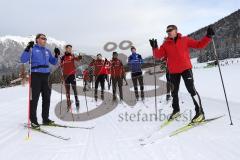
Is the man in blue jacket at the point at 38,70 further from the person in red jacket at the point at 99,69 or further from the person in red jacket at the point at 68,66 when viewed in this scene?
the person in red jacket at the point at 99,69

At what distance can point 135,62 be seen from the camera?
13.1m

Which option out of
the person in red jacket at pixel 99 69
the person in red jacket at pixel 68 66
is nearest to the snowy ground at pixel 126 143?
the person in red jacket at pixel 68 66

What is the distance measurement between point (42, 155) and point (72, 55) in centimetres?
629

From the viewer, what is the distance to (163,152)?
5.13 metres

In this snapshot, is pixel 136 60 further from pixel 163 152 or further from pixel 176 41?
pixel 163 152

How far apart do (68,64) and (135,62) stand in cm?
293

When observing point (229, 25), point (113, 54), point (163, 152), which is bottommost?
point (163, 152)

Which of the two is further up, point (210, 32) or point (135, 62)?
point (135, 62)

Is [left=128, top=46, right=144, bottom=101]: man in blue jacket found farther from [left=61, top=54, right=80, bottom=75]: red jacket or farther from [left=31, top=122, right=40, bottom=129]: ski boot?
[left=31, top=122, right=40, bottom=129]: ski boot

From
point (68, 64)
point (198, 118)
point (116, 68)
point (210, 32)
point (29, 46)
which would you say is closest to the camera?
point (198, 118)

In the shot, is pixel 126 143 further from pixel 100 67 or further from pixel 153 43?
pixel 100 67

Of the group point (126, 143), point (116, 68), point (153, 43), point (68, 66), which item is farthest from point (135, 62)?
point (126, 143)

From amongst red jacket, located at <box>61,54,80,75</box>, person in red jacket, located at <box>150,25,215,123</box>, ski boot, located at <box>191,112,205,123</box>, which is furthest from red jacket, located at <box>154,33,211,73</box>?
red jacket, located at <box>61,54,80,75</box>

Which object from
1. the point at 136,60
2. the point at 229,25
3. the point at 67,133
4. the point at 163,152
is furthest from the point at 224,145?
the point at 229,25
